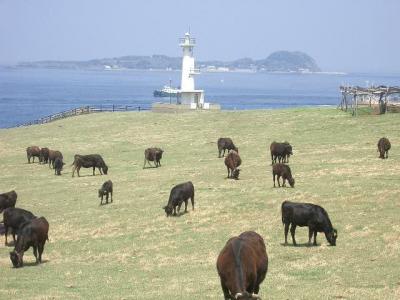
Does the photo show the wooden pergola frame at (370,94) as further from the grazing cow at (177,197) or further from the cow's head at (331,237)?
the cow's head at (331,237)

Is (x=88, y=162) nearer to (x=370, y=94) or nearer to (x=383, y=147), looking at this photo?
(x=383, y=147)

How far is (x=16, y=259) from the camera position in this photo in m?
21.5

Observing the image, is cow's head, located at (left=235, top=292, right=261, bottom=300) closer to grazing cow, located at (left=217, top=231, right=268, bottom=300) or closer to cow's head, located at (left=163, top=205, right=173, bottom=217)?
grazing cow, located at (left=217, top=231, right=268, bottom=300)

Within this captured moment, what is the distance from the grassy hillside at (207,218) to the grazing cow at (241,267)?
222 cm

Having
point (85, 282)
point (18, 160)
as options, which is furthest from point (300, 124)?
point (85, 282)

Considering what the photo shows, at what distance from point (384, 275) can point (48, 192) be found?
22278 millimetres

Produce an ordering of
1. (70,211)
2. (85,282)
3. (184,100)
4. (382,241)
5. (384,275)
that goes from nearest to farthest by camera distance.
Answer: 1. (384,275)
2. (85,282)
3. (382,241)
4. (70,211)
5. (184,100)

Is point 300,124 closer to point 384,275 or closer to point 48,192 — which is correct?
point 48,192

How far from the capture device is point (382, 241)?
69.2 feet

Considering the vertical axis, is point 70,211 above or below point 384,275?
below

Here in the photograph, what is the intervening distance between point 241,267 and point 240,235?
1.76 meters

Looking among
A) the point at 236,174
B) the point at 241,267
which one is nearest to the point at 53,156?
the point at 236,174

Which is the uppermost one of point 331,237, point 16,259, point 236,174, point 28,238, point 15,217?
point 331,237

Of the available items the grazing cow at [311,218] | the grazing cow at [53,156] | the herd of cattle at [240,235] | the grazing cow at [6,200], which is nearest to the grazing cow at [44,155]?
the grazing cow at [53,156]
